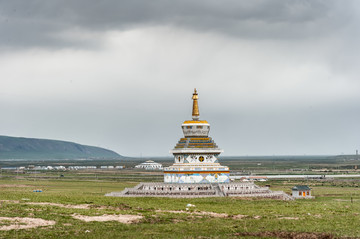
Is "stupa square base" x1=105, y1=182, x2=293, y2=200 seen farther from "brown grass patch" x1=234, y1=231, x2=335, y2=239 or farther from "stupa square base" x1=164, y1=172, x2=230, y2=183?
"brown grass patch" x1=234, y1=231, x2=335, y2=239

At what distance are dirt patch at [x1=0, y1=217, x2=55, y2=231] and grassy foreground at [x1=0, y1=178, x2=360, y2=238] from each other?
2.00ft

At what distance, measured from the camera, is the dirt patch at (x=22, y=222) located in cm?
3922

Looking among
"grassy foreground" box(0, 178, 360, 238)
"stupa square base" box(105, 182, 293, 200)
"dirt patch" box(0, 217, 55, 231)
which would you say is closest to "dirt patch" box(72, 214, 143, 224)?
"grassy foreground" box(0, 178, 360, 238)

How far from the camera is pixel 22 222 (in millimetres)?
40906

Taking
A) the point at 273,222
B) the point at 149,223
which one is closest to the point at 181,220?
the point at 149,223

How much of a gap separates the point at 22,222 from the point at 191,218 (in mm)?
12586

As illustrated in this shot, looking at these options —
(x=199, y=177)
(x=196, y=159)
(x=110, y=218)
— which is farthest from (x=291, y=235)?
(x=196, y=159)

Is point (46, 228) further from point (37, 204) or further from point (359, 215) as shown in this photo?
point (359, 215)

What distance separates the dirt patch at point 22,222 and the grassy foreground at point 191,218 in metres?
0.61

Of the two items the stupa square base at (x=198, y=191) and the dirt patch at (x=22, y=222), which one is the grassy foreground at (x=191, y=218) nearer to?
the dirt patch at (x=22, y=222)

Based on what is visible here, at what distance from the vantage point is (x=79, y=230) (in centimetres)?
3962

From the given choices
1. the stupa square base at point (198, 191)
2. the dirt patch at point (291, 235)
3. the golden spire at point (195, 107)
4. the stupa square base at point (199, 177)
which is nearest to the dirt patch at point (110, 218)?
the dirt patch at point (291, 235)

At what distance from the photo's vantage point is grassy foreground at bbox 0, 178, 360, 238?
129 feet

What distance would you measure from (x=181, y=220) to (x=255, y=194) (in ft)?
70.3
